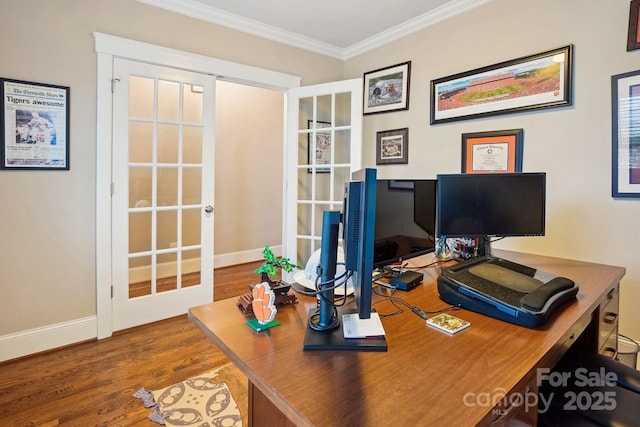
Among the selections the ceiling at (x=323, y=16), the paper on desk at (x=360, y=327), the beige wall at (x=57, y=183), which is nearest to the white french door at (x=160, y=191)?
the beige wall at (x=57, y=183)

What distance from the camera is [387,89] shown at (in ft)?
10.6

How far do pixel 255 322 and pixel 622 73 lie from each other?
2.45 meters

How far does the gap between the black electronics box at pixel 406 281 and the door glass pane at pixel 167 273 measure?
206cm

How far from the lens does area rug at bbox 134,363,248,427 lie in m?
1.62

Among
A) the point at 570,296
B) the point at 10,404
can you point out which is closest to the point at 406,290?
the point at 570,296

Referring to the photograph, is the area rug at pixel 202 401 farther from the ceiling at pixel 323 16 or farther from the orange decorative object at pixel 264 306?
the ceiling at pixel 323 16

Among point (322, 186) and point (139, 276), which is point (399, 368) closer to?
point (139, 276)

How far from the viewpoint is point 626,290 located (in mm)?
1995

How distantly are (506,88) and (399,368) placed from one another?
7.86ft

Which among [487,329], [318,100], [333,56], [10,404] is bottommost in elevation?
[10,404]

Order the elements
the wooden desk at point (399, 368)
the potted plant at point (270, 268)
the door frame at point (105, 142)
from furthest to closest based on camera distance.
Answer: the door frame at point (105, 142) → the potted plant at point (270, 268) → the wooden desk at point (399, 368)

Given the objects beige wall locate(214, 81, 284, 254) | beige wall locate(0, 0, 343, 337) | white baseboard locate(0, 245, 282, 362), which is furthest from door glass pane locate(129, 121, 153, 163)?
beige wall locate(214, 81, 284, 254)

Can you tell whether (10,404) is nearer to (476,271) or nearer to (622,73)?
(476,271)

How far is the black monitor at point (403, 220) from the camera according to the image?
114 cm
